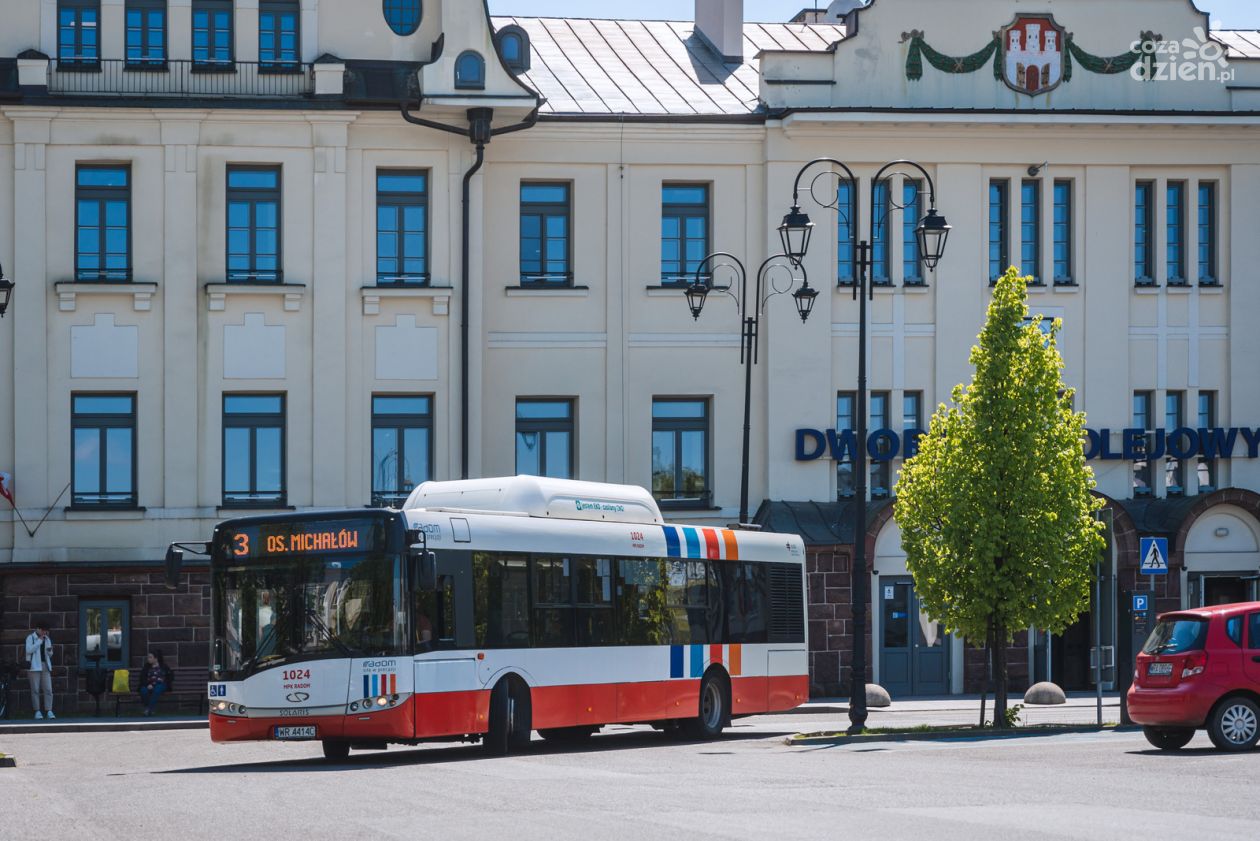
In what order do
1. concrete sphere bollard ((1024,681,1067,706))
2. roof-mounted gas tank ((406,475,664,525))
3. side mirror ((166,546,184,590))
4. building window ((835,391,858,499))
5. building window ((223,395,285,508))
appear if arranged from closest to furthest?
side mirror ((166,546,184,590)), roof-mounted gas tank ((406,475,664,525)), concrete sphere bollard ((1024,681,1067,706)), building window ((223,395,285,508)), building window ((835,391,858,499))

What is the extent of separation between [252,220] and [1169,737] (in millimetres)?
20706

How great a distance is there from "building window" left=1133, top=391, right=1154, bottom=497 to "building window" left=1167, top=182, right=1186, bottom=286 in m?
2.44

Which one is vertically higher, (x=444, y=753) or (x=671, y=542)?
(x=671, y=542)

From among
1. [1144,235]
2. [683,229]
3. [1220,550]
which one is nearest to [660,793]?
[683,229]

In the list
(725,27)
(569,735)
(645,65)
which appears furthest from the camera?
(725,27)

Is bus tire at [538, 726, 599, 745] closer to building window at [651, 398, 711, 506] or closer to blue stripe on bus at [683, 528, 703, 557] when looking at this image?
blue stripe on bus at [683, 528, 703, 557]

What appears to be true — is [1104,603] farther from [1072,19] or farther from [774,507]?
[1072,19]

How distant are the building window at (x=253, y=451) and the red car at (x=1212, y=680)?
19.2 metres

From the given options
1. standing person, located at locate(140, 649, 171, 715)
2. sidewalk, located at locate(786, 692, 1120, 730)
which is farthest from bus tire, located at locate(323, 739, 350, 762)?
standing person, located at locate(140, 649, 171, 715)

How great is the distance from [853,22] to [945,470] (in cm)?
1373

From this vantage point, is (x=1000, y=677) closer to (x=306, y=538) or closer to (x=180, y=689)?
(x=306, y=538)

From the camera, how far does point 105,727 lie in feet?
106

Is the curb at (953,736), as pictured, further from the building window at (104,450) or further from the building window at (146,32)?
the building window at (146,32)

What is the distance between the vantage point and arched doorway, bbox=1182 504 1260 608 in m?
38.8
